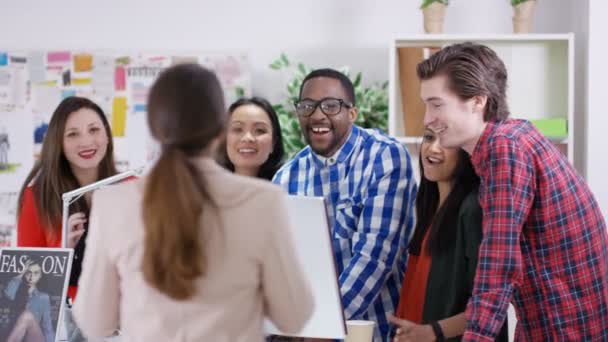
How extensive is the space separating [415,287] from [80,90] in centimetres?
272

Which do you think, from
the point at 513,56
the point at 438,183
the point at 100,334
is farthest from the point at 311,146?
the point at 513,56

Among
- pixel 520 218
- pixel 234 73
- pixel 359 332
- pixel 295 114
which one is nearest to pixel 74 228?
pixel 359 332

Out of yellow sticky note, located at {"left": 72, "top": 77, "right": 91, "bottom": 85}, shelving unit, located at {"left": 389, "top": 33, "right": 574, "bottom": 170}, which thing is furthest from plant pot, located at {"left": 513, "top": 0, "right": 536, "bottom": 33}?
yellow sticky note, located at {"left": 72, "top": 77, "right": 91, "bottom": 85}

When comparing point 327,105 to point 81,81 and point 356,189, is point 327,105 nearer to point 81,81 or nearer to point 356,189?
point 356,189

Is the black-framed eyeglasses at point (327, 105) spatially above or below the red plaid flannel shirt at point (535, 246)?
above

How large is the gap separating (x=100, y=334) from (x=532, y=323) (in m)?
0.95

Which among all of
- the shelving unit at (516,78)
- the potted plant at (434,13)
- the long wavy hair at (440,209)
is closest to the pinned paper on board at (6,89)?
the shelving unit at (516,78)

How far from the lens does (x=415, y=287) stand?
87.4 inches

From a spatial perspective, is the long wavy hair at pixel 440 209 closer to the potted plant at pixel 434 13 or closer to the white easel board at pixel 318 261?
the white easel board at pixel 318 261

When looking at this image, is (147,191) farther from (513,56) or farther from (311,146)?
(513,56)

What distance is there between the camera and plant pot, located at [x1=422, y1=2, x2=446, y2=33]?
395cm

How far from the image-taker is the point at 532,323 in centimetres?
193

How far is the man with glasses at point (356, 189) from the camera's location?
2.27m

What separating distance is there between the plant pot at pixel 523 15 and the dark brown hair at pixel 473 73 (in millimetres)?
2031
